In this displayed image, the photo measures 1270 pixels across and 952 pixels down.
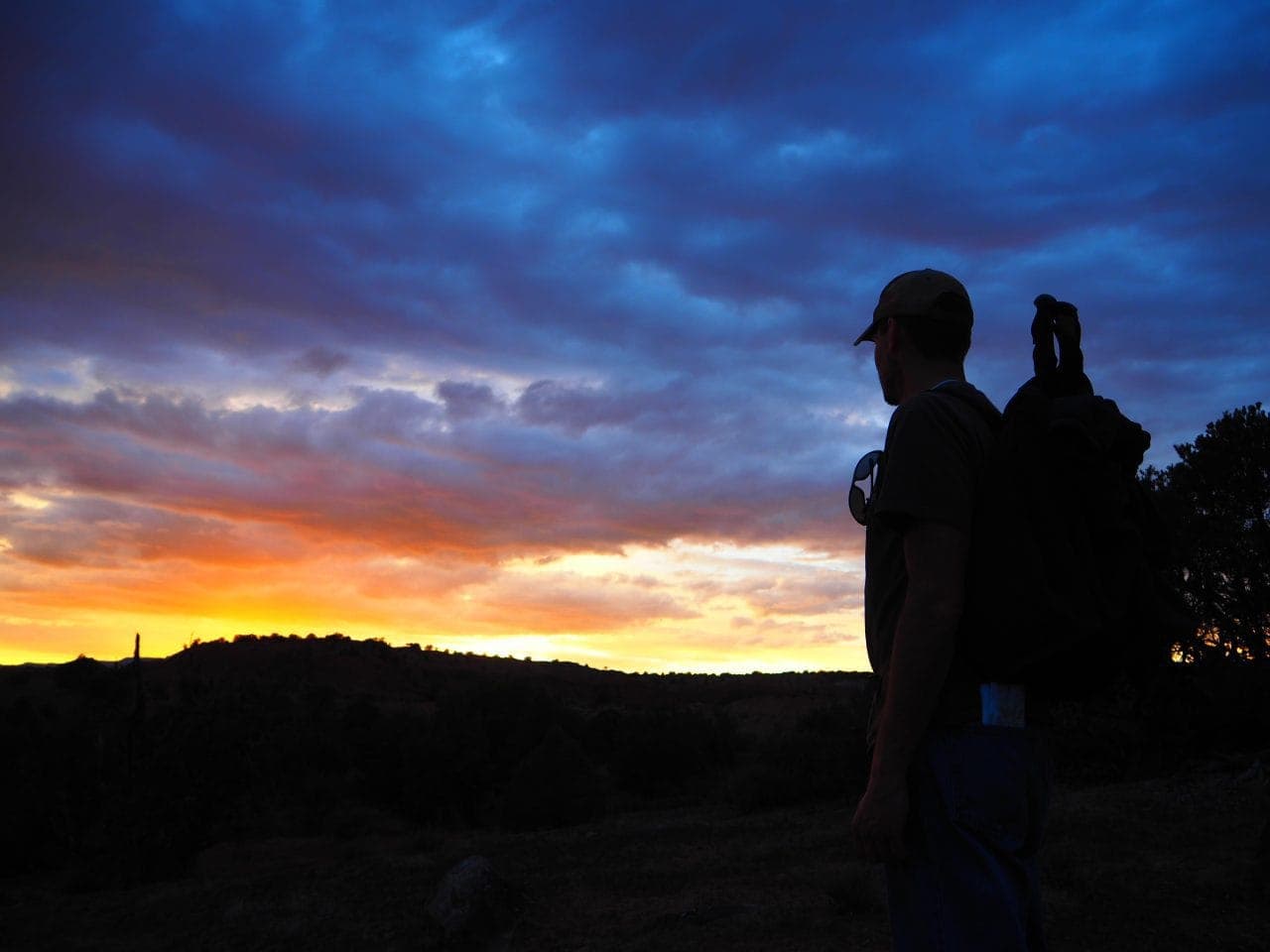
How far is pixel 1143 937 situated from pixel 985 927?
20.5 feet

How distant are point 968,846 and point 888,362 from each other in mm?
1226

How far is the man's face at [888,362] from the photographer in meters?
2.73

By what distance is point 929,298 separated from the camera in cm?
265

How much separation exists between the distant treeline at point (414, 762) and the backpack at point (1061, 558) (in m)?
13.2

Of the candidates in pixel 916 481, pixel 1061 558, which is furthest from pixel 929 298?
pixel 1061 558

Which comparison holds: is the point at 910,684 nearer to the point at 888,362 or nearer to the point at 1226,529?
the point at 888,362

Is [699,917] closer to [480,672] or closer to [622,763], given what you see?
[622,763]

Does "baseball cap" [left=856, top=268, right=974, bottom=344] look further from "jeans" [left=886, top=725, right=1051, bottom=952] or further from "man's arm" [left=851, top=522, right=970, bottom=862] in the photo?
"jeans" [left=886, top=725, right=1051, bottom=952]

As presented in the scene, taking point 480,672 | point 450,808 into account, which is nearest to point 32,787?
point 450,808

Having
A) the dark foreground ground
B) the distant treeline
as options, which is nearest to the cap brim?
the dark foreground ground

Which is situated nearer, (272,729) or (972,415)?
(972,415)

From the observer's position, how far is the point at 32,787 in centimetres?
1527

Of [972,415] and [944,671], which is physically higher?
[972,415]

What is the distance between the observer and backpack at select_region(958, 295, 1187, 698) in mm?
2236
